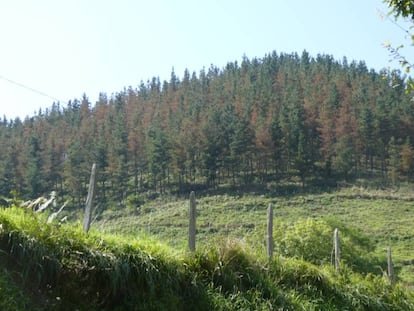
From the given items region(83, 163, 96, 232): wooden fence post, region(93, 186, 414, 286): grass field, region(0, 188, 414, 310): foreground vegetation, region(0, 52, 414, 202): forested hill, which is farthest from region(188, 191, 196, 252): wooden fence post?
region(0, 52, 414, 202): forested hill

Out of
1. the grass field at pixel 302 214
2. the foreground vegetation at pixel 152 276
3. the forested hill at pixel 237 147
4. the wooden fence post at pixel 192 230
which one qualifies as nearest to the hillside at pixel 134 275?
the foreground vegetation at pixel 152 276

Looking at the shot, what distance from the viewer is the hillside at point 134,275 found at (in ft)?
18.2

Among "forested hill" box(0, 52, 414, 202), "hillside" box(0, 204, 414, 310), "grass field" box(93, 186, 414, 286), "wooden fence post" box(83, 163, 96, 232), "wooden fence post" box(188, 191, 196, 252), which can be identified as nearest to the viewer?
"hillside" box(0, 204, 414, 310)

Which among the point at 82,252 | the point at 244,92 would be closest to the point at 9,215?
the point at 82,252

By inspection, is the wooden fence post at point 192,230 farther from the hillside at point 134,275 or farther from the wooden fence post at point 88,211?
the wooden fence post at point 88,211

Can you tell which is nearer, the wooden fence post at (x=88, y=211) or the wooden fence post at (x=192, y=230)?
the wooden fence post at (x=88, y=211)

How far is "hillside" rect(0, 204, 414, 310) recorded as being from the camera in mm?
5551

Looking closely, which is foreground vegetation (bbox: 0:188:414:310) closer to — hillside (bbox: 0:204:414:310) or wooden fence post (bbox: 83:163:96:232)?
hillside (bbox: 0:204:414:310)

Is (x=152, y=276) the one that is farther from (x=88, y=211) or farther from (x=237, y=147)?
(x=237, y=147)

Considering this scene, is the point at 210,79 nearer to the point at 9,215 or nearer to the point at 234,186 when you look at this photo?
the point at 234,186

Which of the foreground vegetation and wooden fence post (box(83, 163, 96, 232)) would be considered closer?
the foreground vegetation

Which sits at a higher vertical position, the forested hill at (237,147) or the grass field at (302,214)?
the forested hill at (237,147)

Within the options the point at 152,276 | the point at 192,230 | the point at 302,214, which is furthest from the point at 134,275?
the point at 302,214

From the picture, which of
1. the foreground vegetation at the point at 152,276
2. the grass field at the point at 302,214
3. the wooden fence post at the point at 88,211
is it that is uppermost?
the wooden fence post at the point at 88,211
